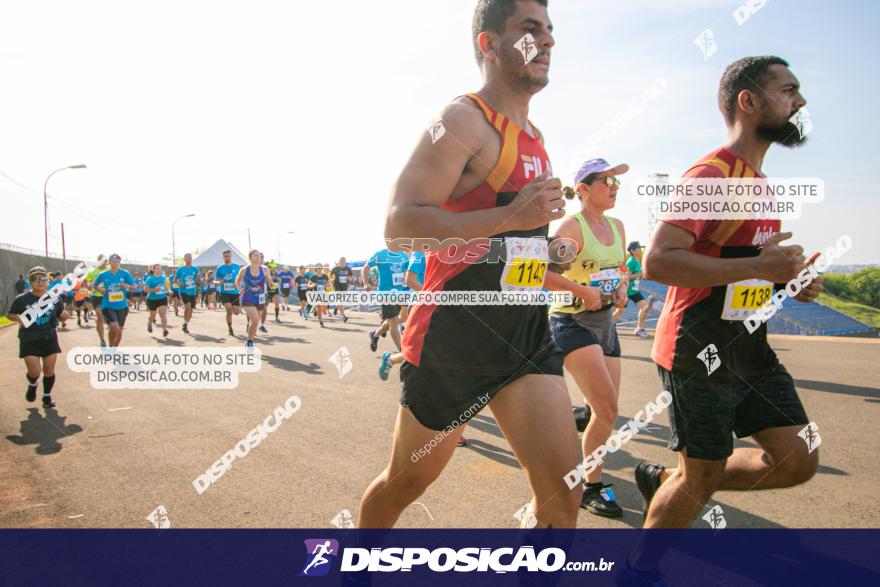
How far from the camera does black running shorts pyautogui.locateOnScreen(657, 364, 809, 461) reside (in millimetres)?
2205

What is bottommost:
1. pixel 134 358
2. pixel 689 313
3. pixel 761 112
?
pixel 134 358

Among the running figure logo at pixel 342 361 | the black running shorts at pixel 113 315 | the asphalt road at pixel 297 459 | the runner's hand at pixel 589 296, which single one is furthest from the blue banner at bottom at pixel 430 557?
the black running shorts at pixel 113 315

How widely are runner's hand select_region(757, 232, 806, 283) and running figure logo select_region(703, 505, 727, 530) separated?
170 centimetres

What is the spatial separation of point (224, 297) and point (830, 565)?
44.9 ft

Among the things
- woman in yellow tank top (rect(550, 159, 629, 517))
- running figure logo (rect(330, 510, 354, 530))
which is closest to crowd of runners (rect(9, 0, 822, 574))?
running figure logo (rect(330, 510, 354, 530))

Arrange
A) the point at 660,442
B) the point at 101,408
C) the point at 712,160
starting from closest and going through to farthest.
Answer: the point at 712,160 → the point at 660,442 → the point at 101,408

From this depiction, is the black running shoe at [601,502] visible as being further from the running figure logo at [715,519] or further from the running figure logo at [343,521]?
the running figure logo at [343,521]

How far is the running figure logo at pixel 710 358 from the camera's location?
2256 millimetres

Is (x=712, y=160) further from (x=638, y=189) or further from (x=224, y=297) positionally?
(x=224, y=297)

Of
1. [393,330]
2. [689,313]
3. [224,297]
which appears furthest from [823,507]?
[224,297]

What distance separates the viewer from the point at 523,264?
6.99ft

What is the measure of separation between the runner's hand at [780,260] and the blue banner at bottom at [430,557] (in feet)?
3.62

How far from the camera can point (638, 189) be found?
12.6ft

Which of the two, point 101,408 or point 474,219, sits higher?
point 474,219
